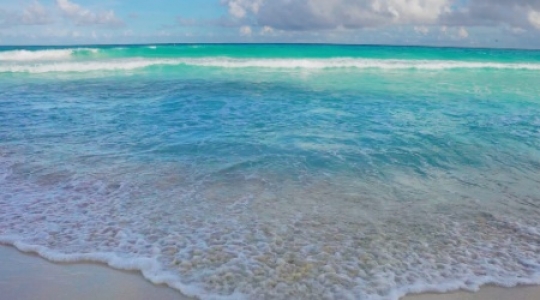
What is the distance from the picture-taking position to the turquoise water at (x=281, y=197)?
4281mm

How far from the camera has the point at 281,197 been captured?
6039 millimetres

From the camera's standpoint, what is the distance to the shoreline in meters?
3.88

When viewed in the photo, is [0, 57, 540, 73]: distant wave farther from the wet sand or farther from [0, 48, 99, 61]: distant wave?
the wet sand

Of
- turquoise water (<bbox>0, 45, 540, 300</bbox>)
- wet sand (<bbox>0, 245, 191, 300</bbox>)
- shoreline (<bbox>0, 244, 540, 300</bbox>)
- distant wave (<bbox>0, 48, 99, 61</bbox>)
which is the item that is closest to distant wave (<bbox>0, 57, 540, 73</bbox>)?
distant wave (<bbox>0, 48, 99, 61</bbox>)

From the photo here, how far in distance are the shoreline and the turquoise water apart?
0.39ft

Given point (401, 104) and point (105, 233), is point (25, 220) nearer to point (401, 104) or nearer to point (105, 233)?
point (105, 233)

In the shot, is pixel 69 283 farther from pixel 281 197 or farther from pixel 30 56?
pixel 30 56

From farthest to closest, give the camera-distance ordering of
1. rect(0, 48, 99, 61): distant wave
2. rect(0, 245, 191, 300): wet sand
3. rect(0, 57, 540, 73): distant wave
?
rect(0, 48, 99, 61): distant wave < rect(0, 57, 540, 73): distant wave < rect(0, 245, 191, 300): wet sand

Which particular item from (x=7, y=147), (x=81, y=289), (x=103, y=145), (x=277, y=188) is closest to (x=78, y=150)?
(x=103, y=145)

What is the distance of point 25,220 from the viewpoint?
17.6 ft

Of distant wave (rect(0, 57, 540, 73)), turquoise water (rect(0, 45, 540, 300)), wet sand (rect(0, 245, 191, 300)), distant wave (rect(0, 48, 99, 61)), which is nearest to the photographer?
wet sand (rect(0, 245, 191, 300))

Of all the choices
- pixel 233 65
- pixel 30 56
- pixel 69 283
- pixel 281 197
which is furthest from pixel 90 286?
pixel 30 56

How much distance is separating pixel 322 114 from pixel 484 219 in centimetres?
700

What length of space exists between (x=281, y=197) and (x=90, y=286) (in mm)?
2828
